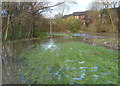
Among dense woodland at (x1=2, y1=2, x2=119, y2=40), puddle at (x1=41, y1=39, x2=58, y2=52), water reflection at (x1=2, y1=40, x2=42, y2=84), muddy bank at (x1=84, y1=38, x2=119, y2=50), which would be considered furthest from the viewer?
dense woodland at (x1=2, y1=2, x2=119, y2=40)

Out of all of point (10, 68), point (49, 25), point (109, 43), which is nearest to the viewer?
point (10, 68)

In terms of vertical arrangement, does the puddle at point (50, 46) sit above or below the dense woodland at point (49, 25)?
below

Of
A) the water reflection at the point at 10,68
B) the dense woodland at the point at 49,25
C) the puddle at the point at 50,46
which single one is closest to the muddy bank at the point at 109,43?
the puddle at the point at 50,46

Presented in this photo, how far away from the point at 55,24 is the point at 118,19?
5293 mm

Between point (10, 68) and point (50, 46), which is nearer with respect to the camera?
point (10, 68)

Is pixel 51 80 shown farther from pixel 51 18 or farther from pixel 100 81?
pixel 51 18

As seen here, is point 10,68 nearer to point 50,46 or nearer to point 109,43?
point 50,46

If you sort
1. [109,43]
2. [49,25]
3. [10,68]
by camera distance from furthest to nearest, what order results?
[49,25] < [109,43] < [10,68]

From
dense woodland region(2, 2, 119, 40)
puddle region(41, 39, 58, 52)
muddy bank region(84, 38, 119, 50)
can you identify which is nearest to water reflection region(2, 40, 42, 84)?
puddle region(41, 39, 58, 52)

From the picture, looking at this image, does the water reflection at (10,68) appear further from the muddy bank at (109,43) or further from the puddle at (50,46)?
the muddy bank at (109,43)

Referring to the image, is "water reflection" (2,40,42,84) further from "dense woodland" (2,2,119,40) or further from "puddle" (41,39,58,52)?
"dense woodland" (2,2,119,40)

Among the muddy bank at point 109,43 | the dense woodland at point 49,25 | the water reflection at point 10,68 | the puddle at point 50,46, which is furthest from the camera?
the dense woodland at point 49,25

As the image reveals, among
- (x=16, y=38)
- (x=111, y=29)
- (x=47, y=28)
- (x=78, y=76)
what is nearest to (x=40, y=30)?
(x=47, y=28)

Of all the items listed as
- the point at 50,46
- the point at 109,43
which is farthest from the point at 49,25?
the point at 109,43
